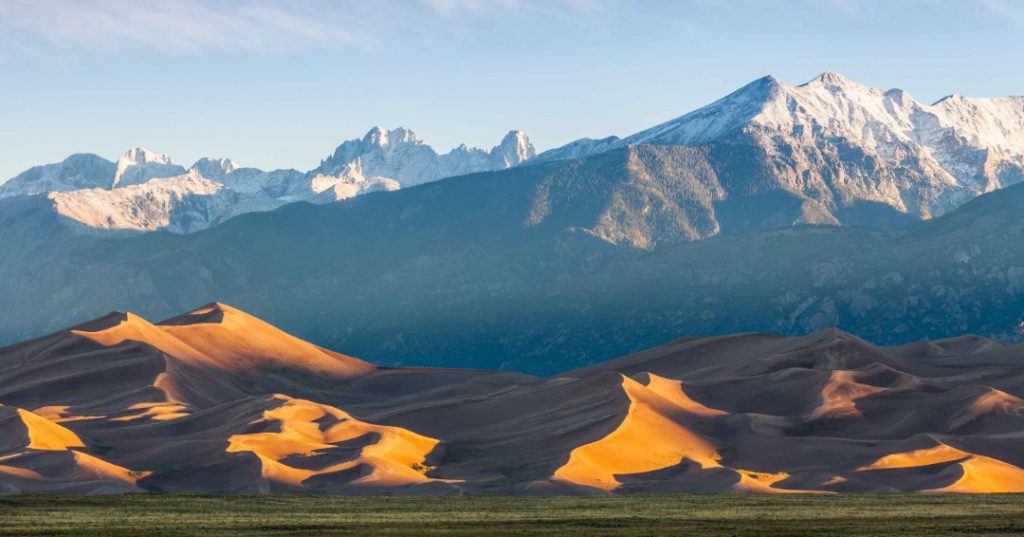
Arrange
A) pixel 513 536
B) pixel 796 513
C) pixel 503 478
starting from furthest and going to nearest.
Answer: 1. pixel 503 478
2. pixel 796 513
3. pixel 513 536

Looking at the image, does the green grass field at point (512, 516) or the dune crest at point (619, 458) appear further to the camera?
the dune crest at point (619, 458)

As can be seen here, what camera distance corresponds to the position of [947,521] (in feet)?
306

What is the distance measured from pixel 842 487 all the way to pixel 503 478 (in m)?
39.3

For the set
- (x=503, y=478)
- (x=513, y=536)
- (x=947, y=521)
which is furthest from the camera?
(x=503, y=478)

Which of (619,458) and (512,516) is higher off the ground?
(512,516)

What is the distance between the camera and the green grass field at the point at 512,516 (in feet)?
290

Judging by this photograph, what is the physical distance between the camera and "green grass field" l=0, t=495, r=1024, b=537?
290 feet

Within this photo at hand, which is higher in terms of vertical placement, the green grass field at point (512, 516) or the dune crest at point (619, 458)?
the green grass field at point (512, 516)

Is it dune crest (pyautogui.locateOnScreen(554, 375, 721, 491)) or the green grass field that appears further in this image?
dune crest (pyautogui.locateOnScreen(554, 375, 721, 491))

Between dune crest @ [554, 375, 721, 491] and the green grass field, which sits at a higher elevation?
the green grass field

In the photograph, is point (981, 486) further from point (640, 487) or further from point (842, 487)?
point (640, 487)

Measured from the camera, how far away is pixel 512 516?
10681 centimetres

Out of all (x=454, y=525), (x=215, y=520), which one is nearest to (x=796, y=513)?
(x=454, y=525)

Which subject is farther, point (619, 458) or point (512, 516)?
point (619, 458)
